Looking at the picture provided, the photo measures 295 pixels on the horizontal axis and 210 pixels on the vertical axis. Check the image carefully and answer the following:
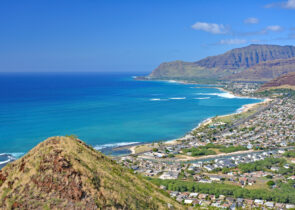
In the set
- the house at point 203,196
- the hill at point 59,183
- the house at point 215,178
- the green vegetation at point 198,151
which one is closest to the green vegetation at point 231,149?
the green vegetation at point 198,151

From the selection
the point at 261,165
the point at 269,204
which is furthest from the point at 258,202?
the point at 261,165

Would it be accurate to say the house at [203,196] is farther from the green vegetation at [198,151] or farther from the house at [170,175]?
the green vegetation at [198,151]

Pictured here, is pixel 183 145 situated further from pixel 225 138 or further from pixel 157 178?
pixel 157 178

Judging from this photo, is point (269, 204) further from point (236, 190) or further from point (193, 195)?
point (193, 195)

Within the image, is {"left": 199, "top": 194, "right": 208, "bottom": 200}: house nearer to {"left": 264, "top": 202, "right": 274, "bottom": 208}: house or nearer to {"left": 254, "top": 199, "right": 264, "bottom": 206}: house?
{"left": 254, "top": 199, "right": 264, "bottom": 206}: house

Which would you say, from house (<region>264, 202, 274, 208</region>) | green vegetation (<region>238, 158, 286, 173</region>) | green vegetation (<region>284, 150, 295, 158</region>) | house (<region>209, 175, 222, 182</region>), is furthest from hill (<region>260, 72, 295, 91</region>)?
house (<region>264, 202, 274, 208</region>)

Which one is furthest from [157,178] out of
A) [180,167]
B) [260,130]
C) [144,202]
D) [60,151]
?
[260,130]
